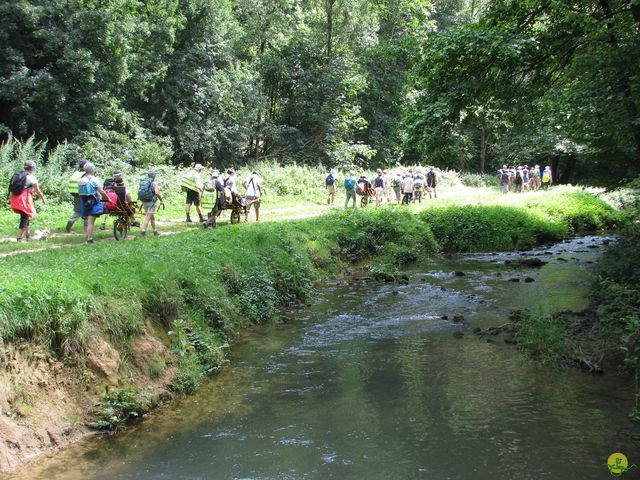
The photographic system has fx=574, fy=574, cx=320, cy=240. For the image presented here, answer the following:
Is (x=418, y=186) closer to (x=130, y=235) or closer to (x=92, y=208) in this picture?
(x=130, y=235)

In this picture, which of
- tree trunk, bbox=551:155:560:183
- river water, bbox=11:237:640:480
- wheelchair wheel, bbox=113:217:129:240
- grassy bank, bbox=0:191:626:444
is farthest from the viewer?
tree trunk, bbox=551:155:560:183

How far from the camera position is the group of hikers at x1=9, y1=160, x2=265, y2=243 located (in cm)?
1317

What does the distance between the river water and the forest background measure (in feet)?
17.0

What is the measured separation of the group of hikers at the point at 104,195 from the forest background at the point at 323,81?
6412mm

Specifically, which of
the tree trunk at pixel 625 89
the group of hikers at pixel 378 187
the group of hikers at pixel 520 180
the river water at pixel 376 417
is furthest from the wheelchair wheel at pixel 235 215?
the group of hikers at pixel 520 180

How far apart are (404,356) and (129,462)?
15.4ft

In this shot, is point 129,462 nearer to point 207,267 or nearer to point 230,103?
point 207,267

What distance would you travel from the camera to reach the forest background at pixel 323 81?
40.5ft

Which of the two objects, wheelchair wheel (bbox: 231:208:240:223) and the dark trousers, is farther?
wheelchair wheel (bbox: 231:208:240:223)

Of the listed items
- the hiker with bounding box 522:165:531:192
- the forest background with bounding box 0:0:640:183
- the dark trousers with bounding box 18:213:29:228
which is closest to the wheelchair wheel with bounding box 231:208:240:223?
the forest background with bounding box 0:0:640:183

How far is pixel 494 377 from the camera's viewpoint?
8344 mm

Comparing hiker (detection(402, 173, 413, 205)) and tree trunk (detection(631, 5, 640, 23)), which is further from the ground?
tree trunk (detection(631, 5, 640, 23))

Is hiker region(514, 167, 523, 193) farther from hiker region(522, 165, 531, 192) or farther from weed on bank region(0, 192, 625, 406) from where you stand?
weed on bank region(0, 192, 625, 406)

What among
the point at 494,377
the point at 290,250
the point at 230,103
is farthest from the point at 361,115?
the point at 494,377
